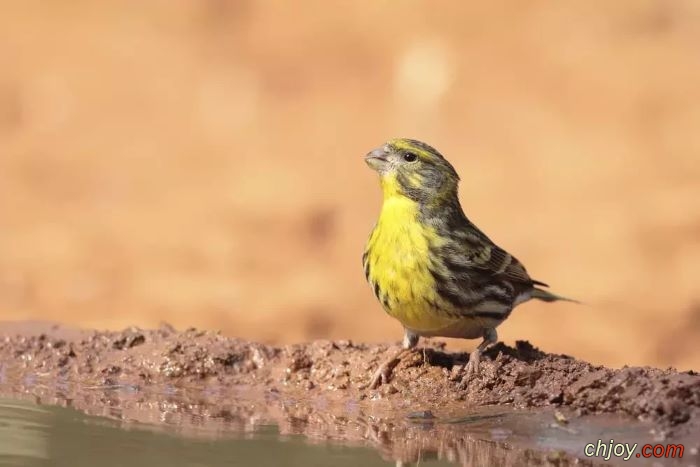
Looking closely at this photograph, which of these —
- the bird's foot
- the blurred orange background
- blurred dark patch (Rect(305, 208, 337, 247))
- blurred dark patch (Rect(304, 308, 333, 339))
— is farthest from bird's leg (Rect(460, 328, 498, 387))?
blurred dark patch (Rect(305, 208, 337, 247))

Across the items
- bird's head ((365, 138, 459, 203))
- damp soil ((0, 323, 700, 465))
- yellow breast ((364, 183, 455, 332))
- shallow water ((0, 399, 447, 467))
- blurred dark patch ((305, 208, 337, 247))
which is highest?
blurred dark patch ((305, 208, 337, 247))

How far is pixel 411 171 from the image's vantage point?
7.33m

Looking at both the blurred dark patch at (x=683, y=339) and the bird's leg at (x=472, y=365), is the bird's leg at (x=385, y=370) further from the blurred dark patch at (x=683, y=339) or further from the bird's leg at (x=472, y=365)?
the blurred dark patch at (x=683, y=339)

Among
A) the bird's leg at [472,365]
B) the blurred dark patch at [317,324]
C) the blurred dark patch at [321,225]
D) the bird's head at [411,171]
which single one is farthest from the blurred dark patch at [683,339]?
the bird's leg at [472,365]

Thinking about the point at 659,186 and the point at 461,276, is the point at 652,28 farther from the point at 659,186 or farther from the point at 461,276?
the point at 461,276

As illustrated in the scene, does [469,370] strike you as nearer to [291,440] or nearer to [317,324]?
[291,440]

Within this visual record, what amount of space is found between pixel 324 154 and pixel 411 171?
24.6ft

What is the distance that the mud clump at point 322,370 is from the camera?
5.99 metres

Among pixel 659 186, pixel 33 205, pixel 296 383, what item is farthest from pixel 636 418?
pixel 33 205

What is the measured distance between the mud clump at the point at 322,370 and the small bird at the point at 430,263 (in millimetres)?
131

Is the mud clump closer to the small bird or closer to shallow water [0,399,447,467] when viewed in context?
the small bird

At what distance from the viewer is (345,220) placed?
1369 cm

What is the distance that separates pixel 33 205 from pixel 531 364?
9.05 metres

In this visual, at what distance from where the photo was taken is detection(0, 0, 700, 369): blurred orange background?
40.9 ft
